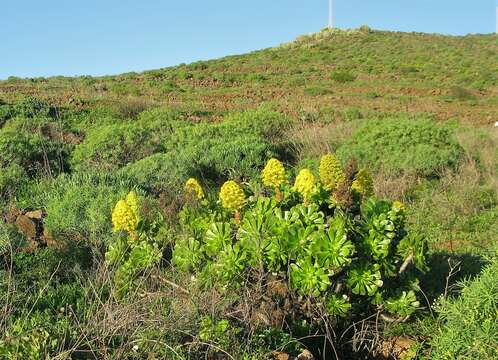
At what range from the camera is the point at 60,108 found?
1451 cm

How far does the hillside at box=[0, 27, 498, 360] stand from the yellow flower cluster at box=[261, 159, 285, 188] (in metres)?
0.01

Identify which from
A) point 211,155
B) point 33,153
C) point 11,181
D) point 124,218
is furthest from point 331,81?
point 124,218

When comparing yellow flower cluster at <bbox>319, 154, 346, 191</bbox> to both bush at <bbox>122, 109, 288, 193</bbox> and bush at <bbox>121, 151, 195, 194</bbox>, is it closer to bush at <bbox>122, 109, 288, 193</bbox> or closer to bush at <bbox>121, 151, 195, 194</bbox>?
bush at <bbox>122, 109, 288, 193</bbox>

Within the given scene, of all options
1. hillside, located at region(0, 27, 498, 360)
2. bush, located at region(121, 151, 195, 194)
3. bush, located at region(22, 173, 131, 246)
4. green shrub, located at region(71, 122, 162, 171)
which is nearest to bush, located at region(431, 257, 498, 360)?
hillside, located at region(0, 27, 498, 360)

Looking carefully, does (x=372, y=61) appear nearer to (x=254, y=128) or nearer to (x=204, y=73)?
(x=204, y=73)

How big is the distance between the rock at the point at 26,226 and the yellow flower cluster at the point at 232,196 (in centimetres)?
217

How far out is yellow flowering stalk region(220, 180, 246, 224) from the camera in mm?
3525

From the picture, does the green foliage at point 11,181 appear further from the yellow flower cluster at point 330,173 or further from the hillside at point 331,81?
the hillside at point 331,81

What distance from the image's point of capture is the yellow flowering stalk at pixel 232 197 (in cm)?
353

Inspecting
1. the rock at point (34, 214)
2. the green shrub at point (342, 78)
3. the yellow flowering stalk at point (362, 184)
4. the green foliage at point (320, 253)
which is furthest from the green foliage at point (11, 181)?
the green shrub at point (342, 78)

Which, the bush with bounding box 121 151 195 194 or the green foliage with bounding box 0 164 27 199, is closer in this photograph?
the green foliage with bounding box 0 164 27 199

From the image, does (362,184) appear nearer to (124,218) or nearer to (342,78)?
(124,218)

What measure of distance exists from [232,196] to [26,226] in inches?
95.8

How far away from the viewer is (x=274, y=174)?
3.98 meters
